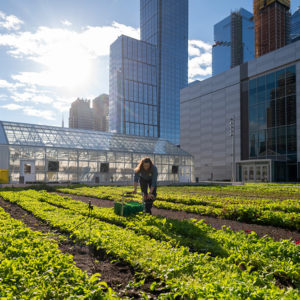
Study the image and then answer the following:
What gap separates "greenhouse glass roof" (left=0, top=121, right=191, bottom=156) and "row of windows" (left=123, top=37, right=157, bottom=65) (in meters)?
113

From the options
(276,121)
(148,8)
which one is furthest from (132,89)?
(276,121)

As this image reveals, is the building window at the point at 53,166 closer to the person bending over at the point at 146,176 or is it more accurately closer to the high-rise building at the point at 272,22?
the person bending over at the point at 146,176

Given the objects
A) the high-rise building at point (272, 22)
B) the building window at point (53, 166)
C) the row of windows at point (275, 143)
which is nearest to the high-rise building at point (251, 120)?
the row of windows at point (275, 143)

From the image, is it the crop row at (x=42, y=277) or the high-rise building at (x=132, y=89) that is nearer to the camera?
the crop row at (x=42, y=277)

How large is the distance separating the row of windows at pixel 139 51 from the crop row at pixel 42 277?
14731 centimetres

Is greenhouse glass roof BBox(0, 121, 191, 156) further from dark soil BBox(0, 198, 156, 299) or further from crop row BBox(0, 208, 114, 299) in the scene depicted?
crop row BBox(0, 208, 114, 299)

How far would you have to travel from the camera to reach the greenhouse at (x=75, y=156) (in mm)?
28375

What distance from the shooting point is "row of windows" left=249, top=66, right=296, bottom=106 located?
43406 millimetres

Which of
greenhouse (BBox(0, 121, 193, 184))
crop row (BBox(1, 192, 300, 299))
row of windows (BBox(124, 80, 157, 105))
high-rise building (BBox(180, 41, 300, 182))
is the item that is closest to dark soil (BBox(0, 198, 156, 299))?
crop row (BBox(1, 192, 300, 299))

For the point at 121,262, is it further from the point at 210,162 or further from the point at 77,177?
the point at 210,162

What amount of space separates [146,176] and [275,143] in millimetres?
41032

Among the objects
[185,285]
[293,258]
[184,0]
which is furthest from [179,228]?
[184,0]

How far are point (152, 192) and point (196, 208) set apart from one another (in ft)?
10.2

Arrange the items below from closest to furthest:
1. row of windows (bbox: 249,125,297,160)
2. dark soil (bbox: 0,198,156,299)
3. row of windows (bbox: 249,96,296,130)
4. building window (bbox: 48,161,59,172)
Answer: dark soil (bbox: 0,198,156,299)
building window (bbox: 48,161,59,172)
row of windows (bbox: 249,125,297,160)
row of windows (bbox: 249,96,296,130)
